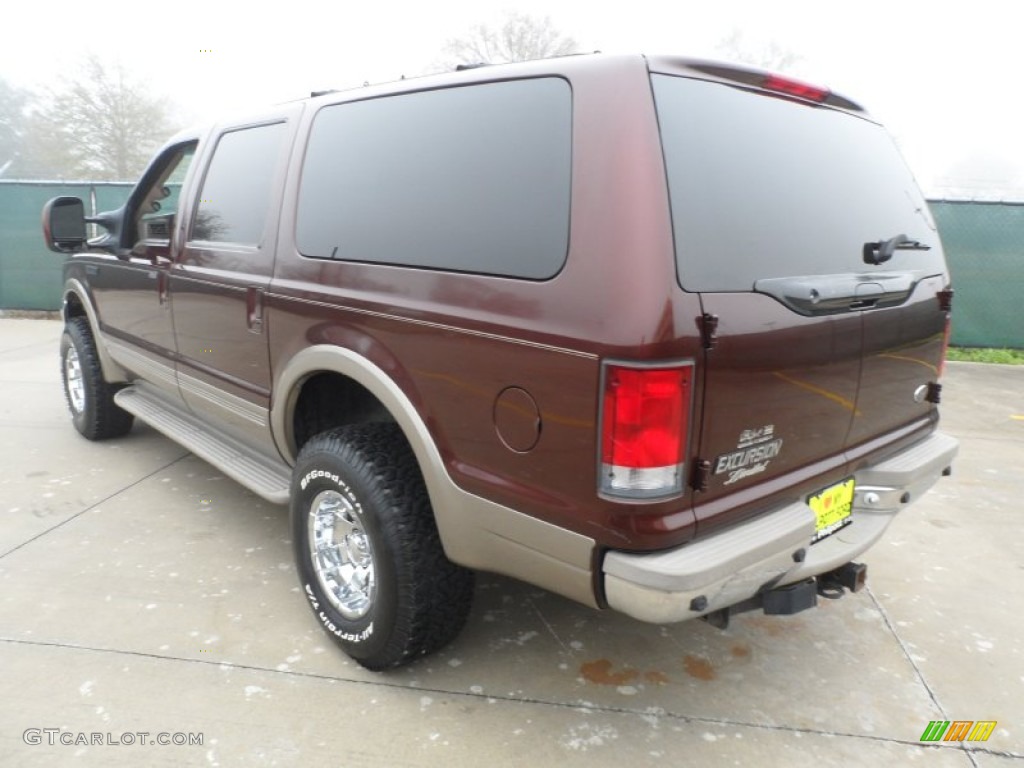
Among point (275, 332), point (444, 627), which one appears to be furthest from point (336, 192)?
point (444, 627)

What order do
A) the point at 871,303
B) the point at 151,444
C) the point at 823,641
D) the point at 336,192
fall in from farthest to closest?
1. the point at 151,444
2. the point at 823,641
3. the point at 336,192
4. the point at 871,303

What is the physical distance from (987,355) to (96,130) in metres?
32.4

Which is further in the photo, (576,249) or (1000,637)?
(1000,637)

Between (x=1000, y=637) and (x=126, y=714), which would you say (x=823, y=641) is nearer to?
(x=1000, y=637)

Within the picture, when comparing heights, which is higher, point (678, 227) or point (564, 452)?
point (678, 227)

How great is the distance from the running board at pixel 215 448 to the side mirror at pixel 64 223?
0.97 m

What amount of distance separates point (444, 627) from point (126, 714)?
3.49ft

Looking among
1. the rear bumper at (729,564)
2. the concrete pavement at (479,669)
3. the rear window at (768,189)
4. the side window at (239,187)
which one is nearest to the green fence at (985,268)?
the concrete pavement at (479,669)

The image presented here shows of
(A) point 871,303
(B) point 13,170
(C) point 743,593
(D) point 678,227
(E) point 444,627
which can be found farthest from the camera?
(B) point 13,170

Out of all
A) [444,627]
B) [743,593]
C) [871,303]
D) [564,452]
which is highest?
[871,303]

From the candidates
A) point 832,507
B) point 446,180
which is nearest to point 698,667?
point 832,507

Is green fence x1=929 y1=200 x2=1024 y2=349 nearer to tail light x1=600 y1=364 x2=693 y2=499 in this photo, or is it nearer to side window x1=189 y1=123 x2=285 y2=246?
side window x1=189 y1=123 x2=285 y2=246

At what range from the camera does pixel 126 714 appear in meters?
2.37

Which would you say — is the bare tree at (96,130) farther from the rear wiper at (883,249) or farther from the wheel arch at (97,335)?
the rear wiper at (883,249)
